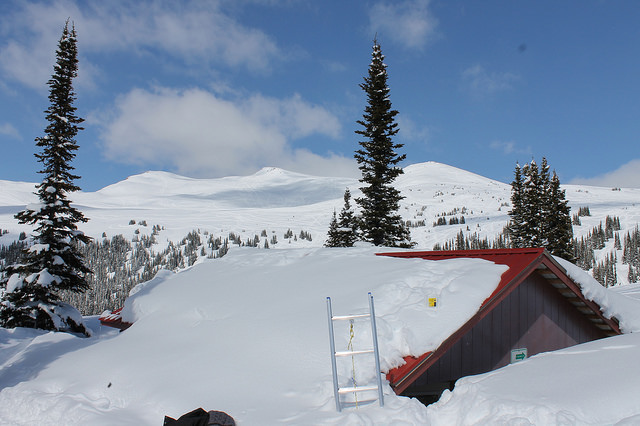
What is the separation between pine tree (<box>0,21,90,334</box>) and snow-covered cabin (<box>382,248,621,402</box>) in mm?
19728

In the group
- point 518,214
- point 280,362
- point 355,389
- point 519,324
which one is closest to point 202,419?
point 280,362

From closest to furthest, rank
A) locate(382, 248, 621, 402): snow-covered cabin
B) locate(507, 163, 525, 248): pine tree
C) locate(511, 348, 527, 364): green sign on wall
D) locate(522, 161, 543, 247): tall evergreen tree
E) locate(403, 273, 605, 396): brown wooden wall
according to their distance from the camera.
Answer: locate(382, 248, 621, 402): snow-covered cabin → locate(403, 273, 605, 396): brown wooden wall → locate(511, 348, 527, 364): green sign on wall → locate(522, 161, 543, 247): tall evergreen tree → locate(507, 163, 525, 248): pine tree

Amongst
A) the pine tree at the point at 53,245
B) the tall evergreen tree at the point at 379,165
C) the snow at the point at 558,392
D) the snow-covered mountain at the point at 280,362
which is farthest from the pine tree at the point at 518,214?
the pine tree at the point at 53,245

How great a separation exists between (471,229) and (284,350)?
405 ft

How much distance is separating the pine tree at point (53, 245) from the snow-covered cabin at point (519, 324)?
64.7 ft

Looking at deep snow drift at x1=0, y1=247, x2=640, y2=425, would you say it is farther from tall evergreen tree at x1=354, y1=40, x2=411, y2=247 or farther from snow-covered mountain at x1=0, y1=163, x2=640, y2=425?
tall evergreen tree at x1=354, y1=40, x2=411, y2=247

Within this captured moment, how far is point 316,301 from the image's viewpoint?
33.2ft

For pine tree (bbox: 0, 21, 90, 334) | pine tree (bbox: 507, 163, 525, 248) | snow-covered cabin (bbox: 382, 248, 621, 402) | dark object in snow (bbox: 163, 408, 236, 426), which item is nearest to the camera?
dark object in snow (bbox: 163, 408, 236, 426)

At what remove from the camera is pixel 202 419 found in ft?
20.2

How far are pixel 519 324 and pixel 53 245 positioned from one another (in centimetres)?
2251

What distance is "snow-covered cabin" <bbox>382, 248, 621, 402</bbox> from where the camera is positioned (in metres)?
8.16

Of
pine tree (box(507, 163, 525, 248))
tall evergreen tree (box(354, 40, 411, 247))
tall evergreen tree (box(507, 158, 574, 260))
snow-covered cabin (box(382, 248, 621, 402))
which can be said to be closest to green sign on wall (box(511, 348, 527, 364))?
snow-covered cabin (box(382, 248, 621, 402))

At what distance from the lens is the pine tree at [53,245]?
752 inches

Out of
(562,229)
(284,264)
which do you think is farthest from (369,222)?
(562,229)
